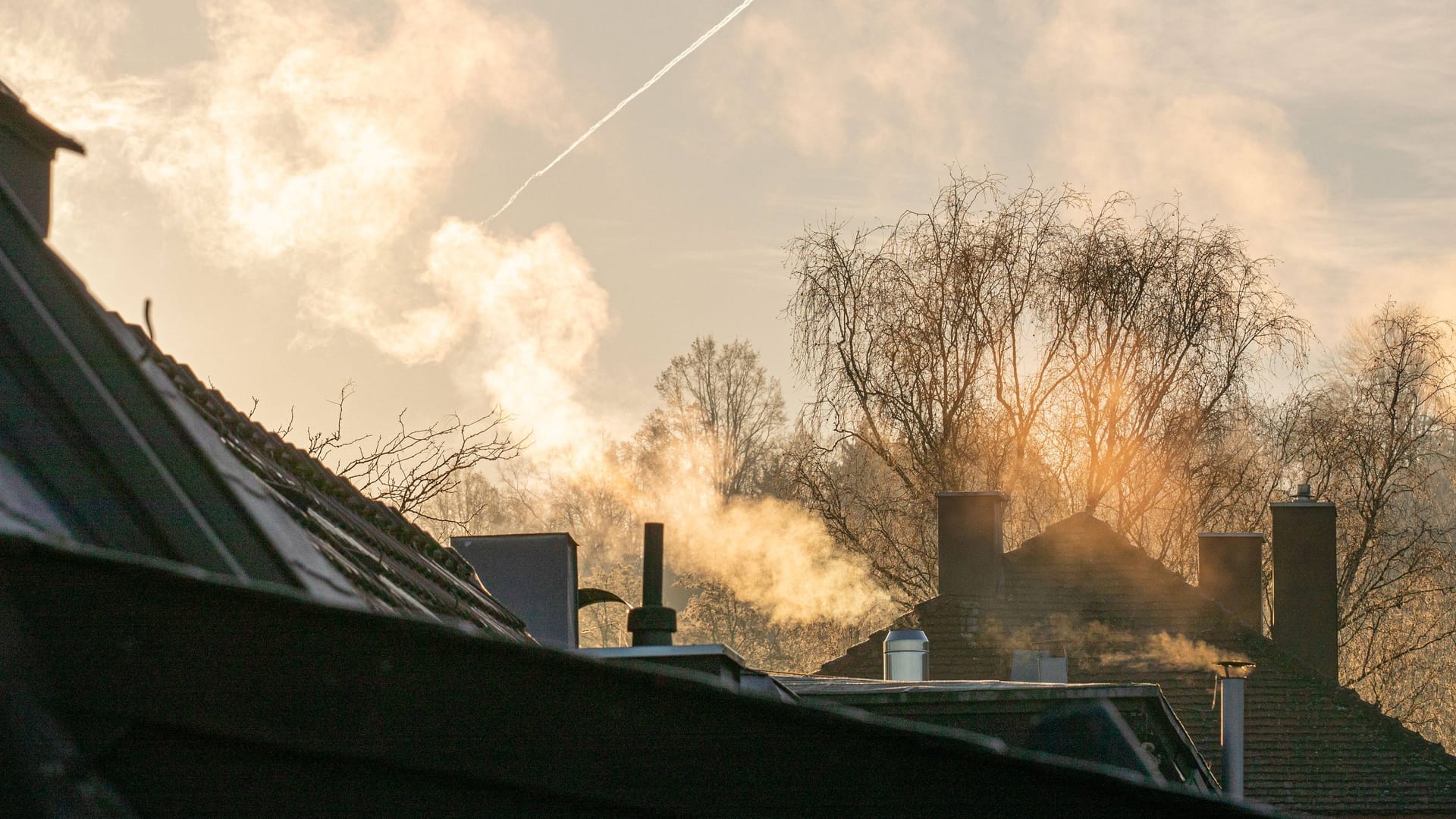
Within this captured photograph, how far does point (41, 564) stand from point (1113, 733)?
1.97 m

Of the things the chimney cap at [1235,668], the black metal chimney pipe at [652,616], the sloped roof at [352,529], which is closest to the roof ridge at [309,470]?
the sloped roof at [352,529]

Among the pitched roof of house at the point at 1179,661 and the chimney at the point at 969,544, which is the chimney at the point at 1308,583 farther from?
the chimney at the point at 969,544

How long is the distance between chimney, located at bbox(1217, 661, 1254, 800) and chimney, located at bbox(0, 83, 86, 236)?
17.2 meters

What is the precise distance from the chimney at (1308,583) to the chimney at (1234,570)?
760 millimetres

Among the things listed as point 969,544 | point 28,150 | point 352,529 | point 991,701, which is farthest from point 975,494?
point 28,150

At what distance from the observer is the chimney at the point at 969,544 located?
23.2 meters

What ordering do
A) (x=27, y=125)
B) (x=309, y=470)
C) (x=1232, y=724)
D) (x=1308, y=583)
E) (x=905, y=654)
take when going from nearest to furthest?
(x=27, y=125)
(x=309, y=470)
(x=1232, y=724)
(x=905, y=654)
(x=1308, y=583)

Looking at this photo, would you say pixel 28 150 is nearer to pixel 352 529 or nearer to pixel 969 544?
pixel 352 529

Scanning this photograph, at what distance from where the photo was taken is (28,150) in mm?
3904

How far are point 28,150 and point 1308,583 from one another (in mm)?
24397

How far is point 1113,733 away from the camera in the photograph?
9.01ft

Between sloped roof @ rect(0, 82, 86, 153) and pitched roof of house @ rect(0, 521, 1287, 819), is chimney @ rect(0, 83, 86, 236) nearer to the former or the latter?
sloped roof @ rect(0, 82, 86, 153)

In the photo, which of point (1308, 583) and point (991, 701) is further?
point (1308, 583)

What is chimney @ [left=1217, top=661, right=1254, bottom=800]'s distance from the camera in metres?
18.7
